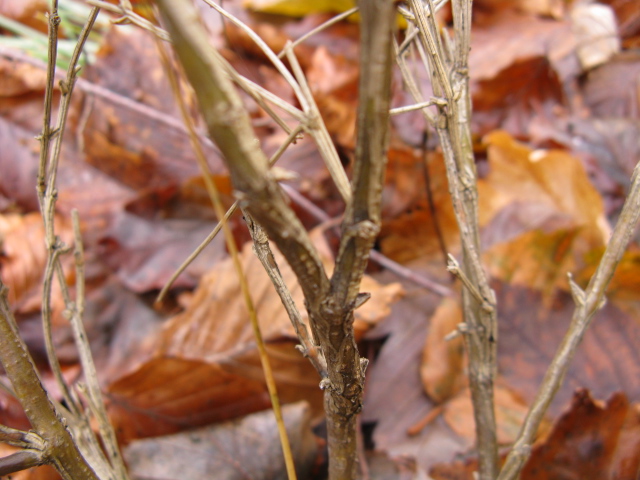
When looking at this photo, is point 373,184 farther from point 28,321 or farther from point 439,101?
point 28,321


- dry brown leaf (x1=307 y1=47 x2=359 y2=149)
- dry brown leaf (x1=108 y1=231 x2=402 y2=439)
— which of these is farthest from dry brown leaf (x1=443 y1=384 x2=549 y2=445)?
Answer: dry brown leaf (x1=307 y1=47 x2=359 y2=149)

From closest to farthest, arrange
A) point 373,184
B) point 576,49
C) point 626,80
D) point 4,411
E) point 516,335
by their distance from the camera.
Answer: point 373,184, point 4,411, point 516,335, point 626,80, point 576,49

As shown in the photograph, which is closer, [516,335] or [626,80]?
[516,335]

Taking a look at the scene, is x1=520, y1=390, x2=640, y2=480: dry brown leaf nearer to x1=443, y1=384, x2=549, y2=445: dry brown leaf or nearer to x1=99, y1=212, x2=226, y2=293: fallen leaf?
x1=443, y1=384, x2=549, y2=445: dry brown leaf

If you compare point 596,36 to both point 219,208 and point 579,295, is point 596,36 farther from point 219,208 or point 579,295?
point 219,208

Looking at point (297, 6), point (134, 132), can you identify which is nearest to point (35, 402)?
point (134, 132)

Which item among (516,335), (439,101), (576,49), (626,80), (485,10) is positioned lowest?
(516,335)

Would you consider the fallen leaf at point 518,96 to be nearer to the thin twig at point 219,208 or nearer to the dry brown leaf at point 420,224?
the dry brown leaf at point 420,224

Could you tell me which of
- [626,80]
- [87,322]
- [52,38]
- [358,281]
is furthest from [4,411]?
[626,80]
